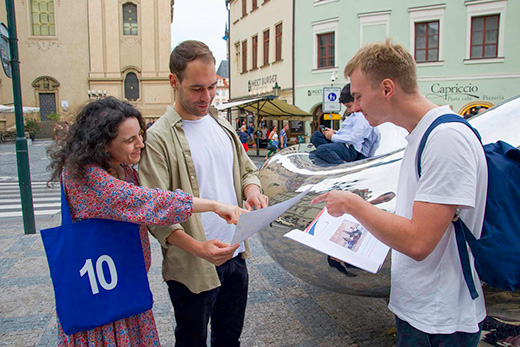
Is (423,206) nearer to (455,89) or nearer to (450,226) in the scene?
(450,226)

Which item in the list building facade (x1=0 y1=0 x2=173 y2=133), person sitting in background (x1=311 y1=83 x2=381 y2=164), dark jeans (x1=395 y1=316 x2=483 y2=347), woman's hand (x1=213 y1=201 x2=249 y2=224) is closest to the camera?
dark jeans (x1=395 y1=316 x2=483 y2=347)

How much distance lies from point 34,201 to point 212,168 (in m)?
7.67

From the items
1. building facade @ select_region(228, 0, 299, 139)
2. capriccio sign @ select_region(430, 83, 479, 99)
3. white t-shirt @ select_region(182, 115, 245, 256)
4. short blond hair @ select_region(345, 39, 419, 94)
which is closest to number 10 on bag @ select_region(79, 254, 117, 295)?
white t-shirt @ select_region(182, 115, 245, 256)

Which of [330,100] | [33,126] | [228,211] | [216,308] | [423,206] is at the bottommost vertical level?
[216,308]

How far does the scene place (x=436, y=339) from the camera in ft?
4.23

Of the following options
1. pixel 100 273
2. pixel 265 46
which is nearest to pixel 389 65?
→ pixel 100 273

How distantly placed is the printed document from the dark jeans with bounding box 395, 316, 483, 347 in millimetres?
228

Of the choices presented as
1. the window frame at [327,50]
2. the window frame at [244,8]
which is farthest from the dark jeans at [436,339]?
the window frame at [244,8]

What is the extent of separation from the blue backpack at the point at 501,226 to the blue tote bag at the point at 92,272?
48.6 inches

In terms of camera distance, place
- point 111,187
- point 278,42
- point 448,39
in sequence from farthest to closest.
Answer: point 278,42, point 448,39, point 111,187

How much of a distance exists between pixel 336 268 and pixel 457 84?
18088 mm

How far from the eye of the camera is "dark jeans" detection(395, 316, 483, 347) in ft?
4.19

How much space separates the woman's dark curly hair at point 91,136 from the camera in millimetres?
1522

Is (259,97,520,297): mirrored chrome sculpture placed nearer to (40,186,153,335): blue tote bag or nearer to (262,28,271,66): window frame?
(40,186,153,335): blue tote bag
